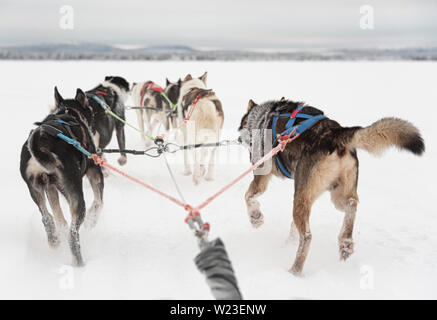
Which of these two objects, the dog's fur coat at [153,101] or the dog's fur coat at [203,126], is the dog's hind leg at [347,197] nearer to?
the dog's fur coat at [203,126]

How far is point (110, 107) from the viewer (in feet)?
20.5

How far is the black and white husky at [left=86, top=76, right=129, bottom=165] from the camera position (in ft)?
18.9

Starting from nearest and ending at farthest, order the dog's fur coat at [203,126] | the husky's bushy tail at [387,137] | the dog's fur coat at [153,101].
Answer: the husky's bushy tail at [387,137]
the dog's fur coat at [203,126]
the dog's fur coat at [153,101]

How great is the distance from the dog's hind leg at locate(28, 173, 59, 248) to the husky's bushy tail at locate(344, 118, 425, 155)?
97.0 inches

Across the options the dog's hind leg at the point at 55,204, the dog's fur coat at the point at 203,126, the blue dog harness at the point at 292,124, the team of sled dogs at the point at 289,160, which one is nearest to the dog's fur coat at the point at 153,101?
the dog's fur coat at the point at 203,126

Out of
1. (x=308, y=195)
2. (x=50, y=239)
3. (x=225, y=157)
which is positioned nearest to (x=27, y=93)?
(x=225, y=157)

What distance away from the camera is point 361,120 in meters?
10.9

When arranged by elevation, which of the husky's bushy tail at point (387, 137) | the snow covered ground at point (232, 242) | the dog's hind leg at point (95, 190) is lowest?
the snow covered ground at point (232, 242)

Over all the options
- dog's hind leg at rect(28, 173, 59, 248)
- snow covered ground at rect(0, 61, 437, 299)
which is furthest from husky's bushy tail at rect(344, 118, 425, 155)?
dog's hind leg at rect(28, 173, 59, 248)

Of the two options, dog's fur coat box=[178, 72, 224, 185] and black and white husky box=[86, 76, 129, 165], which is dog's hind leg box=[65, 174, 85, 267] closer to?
black and white husky box=[86, 76, 129, 165]

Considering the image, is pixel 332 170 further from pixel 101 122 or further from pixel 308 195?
pixel 101 122

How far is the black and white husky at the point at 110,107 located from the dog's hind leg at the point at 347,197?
3491mm

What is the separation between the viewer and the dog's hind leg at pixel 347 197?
3.20m

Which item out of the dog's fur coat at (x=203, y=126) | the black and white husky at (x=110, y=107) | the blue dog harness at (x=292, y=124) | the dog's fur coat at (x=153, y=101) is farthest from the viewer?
the dog's fur coat at (x=153, y=101)
